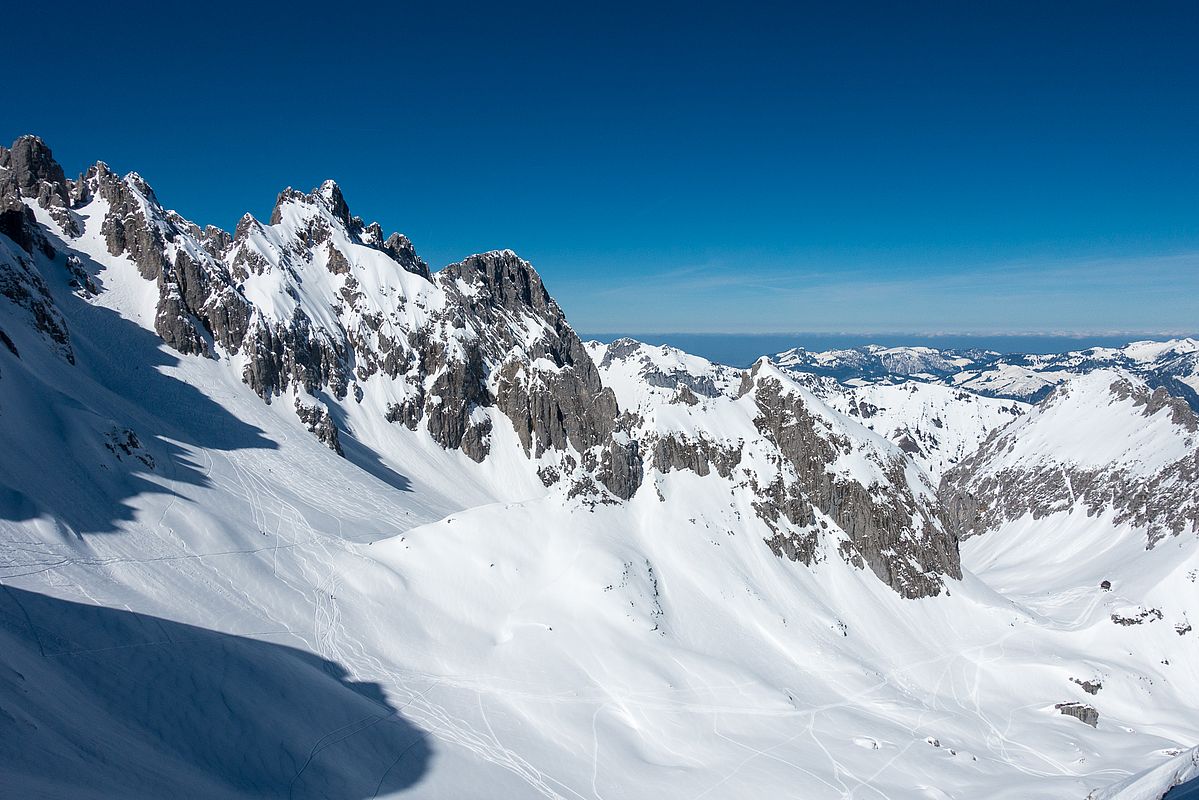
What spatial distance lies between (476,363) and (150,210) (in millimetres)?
74626

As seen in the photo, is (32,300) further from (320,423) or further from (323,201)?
(323,201)

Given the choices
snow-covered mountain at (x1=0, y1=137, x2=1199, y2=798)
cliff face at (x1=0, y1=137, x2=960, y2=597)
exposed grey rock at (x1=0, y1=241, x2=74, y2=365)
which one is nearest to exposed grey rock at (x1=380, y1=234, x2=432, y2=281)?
cliff face at (x1=0, y1=137, x2=960, y2=597)

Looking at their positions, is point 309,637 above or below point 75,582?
below

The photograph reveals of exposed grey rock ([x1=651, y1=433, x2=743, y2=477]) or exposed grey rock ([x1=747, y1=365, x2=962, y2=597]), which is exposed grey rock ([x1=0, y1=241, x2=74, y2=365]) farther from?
exposed grey rock ([x1=747, y1=365, x2=962, y2=597])

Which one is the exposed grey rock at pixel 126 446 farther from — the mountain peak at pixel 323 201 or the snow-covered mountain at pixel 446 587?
the mountain peak at pixel 323 201

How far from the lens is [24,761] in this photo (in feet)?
71.2

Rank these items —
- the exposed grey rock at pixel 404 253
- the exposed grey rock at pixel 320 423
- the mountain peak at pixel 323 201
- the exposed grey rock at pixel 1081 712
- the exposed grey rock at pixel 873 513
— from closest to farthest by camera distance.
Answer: the exposed grey rock at pixel 1081 712, the exposed grey rock at pixel 873 513, the exposed grey rock at pixel 320 423, the mountain peak at pixel 323 201, the exposed grey rock at pixel 404 253

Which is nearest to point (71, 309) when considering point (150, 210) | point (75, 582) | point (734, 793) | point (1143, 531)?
point (150, 210)

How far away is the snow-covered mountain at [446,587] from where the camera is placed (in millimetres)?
40625

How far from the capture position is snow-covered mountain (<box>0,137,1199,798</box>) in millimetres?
40625

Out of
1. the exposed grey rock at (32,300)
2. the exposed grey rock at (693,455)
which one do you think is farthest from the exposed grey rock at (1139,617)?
the exposed grey rock at (32,300)

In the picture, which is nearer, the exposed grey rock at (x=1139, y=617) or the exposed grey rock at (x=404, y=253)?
the exposed grey rock at (x=1139, y=617)

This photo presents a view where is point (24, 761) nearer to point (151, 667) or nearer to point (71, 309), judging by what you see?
point (151, 667)

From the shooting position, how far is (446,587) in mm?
68750
